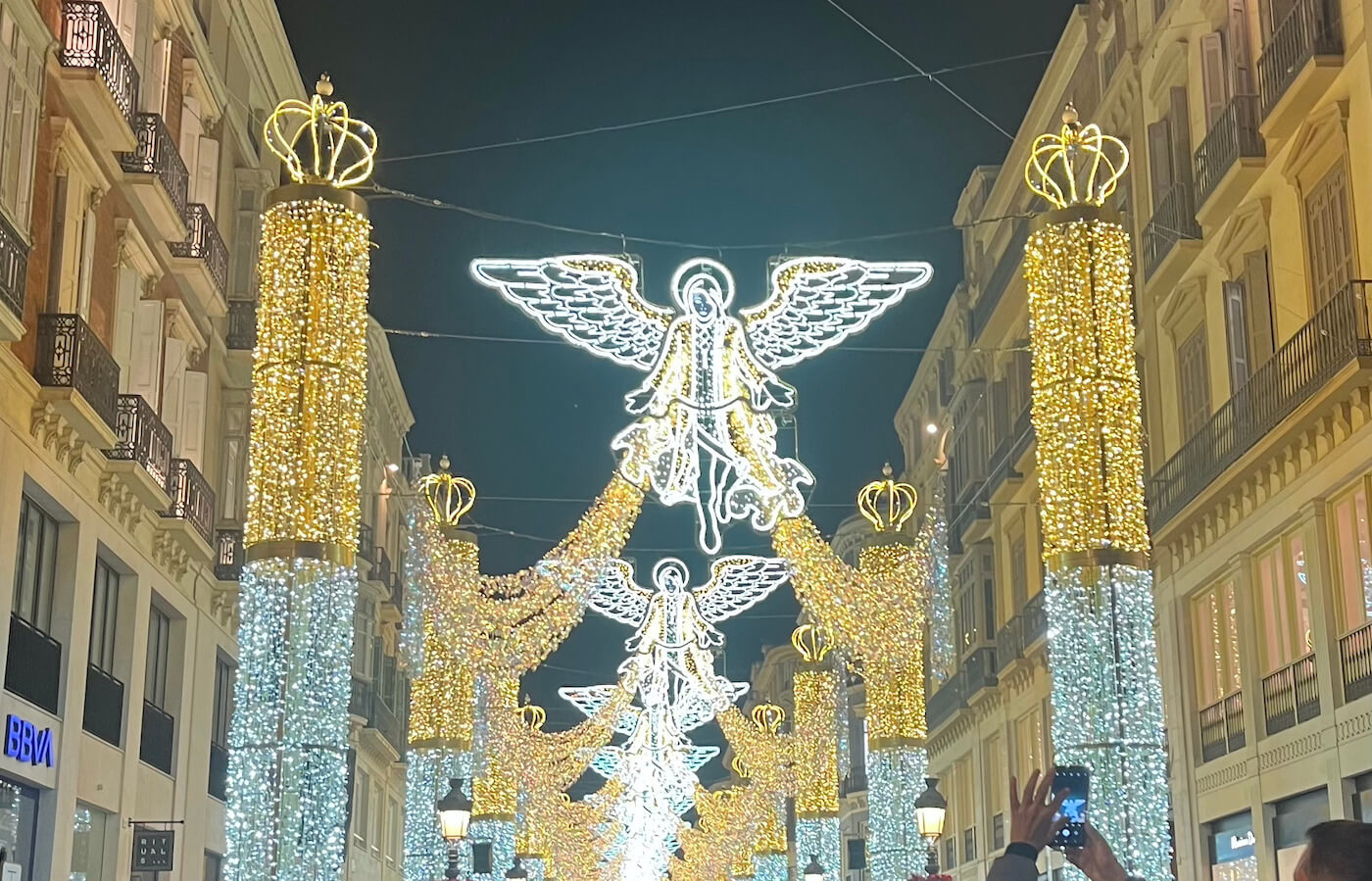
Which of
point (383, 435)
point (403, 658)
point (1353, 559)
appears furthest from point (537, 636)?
point (383, 435)

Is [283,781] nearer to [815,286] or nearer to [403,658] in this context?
[815,286]

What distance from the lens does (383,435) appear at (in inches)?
1794

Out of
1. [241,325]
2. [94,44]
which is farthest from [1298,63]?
[241,325]

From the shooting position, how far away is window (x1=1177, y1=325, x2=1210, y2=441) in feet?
81.0

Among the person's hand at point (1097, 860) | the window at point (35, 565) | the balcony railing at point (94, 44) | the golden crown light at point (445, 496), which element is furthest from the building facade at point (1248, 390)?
the window at point (35, 565)

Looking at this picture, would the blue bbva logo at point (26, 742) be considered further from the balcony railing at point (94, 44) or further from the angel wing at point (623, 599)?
the angel wing at point (623, 599)

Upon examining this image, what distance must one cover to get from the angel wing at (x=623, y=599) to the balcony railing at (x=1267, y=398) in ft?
24.1

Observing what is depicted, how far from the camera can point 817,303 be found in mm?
16547

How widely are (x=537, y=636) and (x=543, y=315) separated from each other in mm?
4503

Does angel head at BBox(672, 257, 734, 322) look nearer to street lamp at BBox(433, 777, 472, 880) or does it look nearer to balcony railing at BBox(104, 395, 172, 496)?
street lamp at BBox(433, 777, 472, 880)

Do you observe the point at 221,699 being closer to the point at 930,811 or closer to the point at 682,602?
the point at 682,602

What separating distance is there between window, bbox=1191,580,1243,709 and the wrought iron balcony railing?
1433cm

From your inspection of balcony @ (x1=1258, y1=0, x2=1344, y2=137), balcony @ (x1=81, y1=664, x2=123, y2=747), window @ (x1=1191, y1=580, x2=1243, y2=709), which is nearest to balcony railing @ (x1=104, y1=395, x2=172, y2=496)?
balcony @ (x1=81, y1=664, x2=123, y2=747)

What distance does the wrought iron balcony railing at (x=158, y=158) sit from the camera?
21.2 meters
